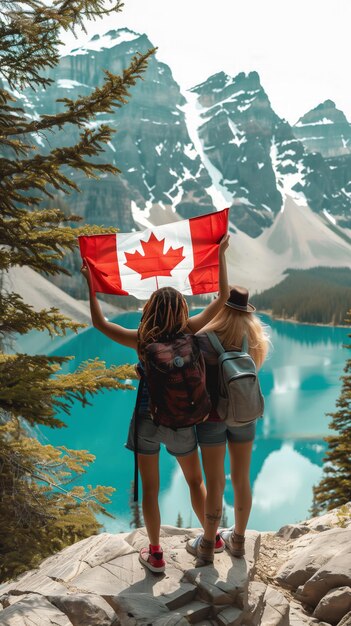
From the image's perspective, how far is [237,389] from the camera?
4168mm

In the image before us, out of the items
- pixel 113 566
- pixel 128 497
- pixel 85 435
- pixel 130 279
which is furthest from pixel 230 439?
pixel 85 435

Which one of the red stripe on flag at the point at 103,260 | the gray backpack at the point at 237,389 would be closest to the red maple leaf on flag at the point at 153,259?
the red stripe on flag at the point at 103,260

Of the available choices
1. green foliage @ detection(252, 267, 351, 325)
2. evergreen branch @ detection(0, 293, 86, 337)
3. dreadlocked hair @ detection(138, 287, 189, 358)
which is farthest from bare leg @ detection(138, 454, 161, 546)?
green foliage @ detection(252, 267, 351, 325)

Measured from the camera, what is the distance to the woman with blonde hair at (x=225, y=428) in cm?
435

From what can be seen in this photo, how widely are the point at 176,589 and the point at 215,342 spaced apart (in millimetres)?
2061

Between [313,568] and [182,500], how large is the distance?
101ft

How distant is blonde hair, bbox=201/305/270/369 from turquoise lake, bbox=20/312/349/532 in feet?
47.9

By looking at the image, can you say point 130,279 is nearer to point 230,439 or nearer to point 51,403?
point 51,403

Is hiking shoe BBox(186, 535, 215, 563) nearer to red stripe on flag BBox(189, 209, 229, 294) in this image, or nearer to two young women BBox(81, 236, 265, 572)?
two young women BBox(81, 236, 265, 572)

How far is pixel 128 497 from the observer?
1309 inches

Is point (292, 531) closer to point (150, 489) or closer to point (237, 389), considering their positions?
point (150, 489)

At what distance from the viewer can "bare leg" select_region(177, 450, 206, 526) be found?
4578 millimetres

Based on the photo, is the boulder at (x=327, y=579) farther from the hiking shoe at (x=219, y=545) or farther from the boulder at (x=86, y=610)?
the boulder at (x=86, y=610)

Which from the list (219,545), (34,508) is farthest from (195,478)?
(34,508)
